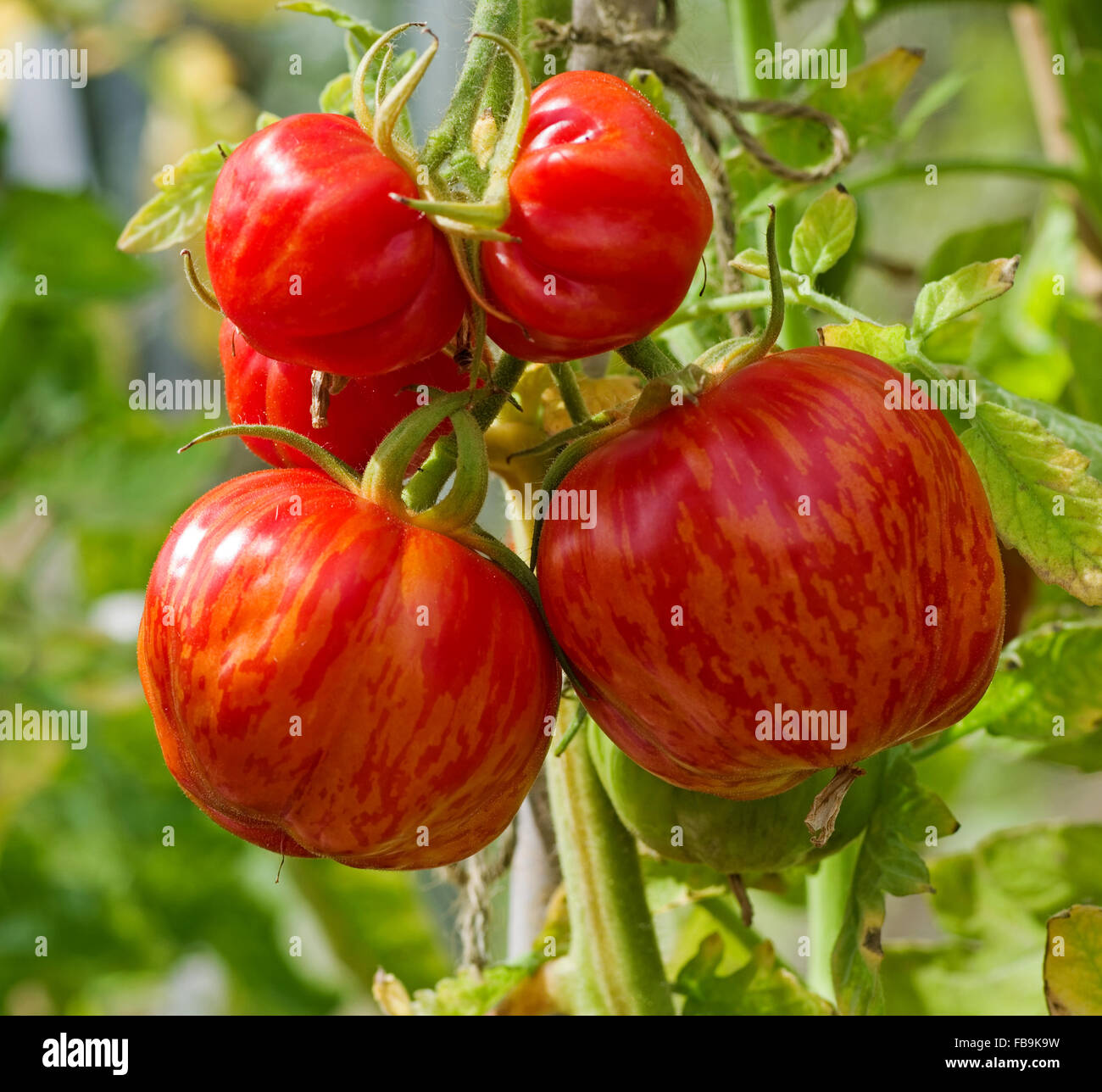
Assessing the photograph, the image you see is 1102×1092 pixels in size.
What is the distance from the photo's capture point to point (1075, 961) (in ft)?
1.96

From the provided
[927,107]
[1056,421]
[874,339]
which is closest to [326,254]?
[874,339]

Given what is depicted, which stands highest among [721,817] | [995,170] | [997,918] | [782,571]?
[995,170]

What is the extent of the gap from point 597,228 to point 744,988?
47 centimetres

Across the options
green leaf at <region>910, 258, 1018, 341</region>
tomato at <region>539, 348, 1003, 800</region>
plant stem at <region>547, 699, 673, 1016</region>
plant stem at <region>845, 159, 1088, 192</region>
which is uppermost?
plant stem at <region>845, 159, 1088, 192</region>

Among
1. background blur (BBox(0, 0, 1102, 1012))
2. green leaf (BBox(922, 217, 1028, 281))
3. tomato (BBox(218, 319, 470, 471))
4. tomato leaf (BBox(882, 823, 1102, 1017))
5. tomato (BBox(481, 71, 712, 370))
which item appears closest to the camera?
tomato (BBox(481, 71, 712, 370))

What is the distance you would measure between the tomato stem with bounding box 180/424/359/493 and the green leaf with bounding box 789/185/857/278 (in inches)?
9.0

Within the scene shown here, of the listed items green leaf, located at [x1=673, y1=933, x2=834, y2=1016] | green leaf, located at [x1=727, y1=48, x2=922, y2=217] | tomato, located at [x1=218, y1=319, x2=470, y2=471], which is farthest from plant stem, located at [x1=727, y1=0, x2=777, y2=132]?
green leaf, located at [x1=673, y1=933, x2=834, y2=1016]

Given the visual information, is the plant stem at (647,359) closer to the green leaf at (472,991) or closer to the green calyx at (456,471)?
the green calyx at (456,471)

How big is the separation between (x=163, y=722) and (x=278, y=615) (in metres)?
0.08

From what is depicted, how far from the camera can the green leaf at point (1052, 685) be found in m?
0.71

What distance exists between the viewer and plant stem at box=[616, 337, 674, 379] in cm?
47

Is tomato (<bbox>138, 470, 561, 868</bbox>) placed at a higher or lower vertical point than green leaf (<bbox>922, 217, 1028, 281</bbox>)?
lower

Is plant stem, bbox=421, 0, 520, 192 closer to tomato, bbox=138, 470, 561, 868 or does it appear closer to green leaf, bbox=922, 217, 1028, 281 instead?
tomato, bbox=138, 470, 561, 868

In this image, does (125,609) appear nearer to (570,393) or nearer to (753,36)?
(753,36)
